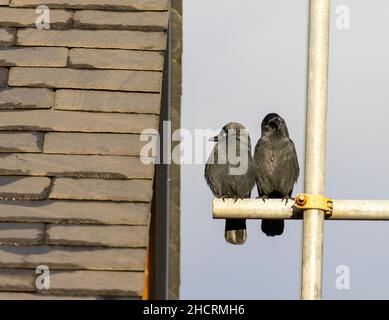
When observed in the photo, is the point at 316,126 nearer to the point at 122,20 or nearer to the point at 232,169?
the point at 122,20

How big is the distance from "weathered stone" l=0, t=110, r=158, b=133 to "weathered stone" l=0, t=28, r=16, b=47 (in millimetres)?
429

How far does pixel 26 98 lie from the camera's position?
16.7 ft

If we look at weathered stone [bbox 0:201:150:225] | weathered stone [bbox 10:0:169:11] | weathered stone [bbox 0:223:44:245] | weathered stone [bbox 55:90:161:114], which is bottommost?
weathered stone [bbox 0:223:44:245]

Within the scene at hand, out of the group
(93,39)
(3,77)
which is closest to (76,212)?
(3,77)

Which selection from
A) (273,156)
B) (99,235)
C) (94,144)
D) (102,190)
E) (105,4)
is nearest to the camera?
(99,235)

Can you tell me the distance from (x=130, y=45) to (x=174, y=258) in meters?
2.19

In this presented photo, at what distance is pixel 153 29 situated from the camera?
5.36 m

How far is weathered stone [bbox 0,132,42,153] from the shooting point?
491 centimetres

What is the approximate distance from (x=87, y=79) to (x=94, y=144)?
0.39 m

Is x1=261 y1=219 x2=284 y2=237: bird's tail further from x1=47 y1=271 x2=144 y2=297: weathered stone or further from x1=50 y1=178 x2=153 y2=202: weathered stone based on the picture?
x1=47 y1=271 x2=144 y2=297: weathered stone

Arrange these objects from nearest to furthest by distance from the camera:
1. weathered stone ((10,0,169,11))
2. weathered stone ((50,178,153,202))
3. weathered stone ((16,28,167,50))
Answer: weathered stone ((50,178,153,202)) < weathered stone ((16,28,167,50)) < weathered stone ((10,0,169,11))

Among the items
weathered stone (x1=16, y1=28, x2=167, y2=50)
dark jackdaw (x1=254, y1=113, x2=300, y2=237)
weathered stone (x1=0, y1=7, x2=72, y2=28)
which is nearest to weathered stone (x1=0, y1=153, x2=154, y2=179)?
weathered stone (x1=16, y1=28, x2=167, y2=50)
